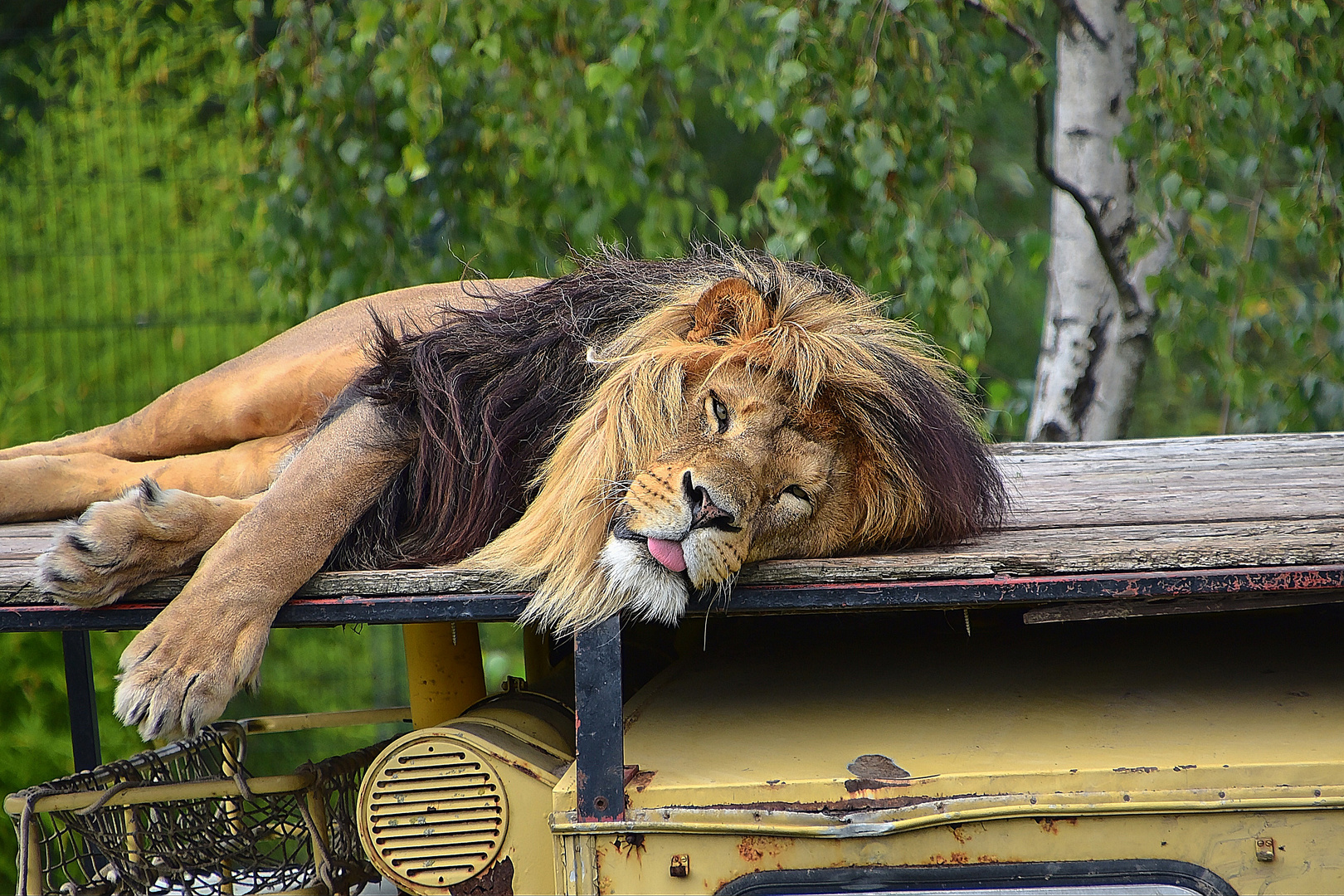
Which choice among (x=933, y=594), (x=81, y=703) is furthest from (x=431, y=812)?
(x=81, y=703)

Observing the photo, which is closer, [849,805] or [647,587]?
[849,805]

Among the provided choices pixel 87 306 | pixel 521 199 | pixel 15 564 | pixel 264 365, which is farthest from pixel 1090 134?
pixel 87 306

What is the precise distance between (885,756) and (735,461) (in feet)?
1.59

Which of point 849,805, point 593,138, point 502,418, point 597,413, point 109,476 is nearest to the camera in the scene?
point 849,805

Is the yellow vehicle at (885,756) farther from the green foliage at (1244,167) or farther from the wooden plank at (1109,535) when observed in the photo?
the green foliage at (1244,167)

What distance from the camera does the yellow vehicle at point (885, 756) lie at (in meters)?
1.63

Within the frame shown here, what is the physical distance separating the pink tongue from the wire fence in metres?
4.23

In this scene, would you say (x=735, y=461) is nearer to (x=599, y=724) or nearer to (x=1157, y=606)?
(x=599, y=724)

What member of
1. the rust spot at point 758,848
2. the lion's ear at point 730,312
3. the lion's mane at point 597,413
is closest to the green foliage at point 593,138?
the lion's mane at point 597,413

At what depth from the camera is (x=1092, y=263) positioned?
4.66 metres

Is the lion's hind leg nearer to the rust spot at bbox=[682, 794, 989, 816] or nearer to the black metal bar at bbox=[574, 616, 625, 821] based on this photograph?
the black metal bar at bbox=[574, 616, 625, 821]

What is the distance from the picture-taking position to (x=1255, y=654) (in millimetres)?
2271

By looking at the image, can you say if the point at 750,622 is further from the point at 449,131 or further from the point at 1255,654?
the point at 449,131

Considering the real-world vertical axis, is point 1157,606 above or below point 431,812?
above
